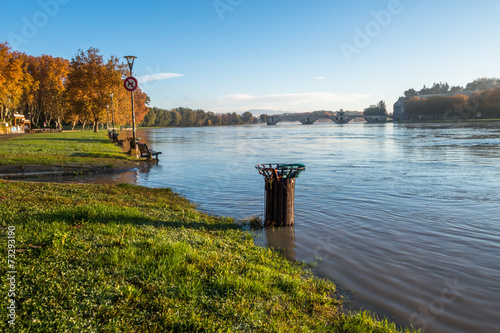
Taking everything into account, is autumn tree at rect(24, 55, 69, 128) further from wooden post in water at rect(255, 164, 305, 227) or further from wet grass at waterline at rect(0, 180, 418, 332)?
wet grass at waterline at rect(0, 180, 418, 332)

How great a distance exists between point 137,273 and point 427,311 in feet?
12.5

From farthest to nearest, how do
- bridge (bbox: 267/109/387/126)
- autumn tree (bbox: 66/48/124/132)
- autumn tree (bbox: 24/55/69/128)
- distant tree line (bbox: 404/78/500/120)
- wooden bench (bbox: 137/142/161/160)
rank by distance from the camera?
bridge (bbox: 267/109/387/126) < distant tree line (bbox: 404/78/500/120) < autumn tree (bbox: 24/55/69/128) < autumn tree (bbox: 66/48/124/132) < wooden bench (bbox: 137/142/161/160)

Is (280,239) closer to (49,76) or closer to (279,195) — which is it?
(279,195)

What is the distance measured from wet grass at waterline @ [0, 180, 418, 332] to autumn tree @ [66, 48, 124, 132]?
146ft

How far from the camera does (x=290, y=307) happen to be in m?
4.29

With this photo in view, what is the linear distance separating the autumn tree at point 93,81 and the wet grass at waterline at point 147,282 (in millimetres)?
44401

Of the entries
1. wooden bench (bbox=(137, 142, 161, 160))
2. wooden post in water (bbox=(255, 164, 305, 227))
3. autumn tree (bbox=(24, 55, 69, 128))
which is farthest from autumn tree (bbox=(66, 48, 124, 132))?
wooden post in water (bbox=(255, 164, 305, 227))

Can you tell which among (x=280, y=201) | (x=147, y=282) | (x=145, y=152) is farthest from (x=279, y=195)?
(x=145, y=152)

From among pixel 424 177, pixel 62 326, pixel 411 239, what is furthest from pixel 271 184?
pixel 424 177

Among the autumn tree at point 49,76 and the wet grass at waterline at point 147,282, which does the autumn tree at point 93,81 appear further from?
the wet grass at waterline at point 147,282

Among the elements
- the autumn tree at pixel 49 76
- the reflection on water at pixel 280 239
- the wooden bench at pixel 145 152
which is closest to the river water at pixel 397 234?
the reflection on water at pixel 280 239

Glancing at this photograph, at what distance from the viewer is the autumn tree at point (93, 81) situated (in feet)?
155

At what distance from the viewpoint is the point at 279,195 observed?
839cm

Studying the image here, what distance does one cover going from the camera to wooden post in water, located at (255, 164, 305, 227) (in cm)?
830
